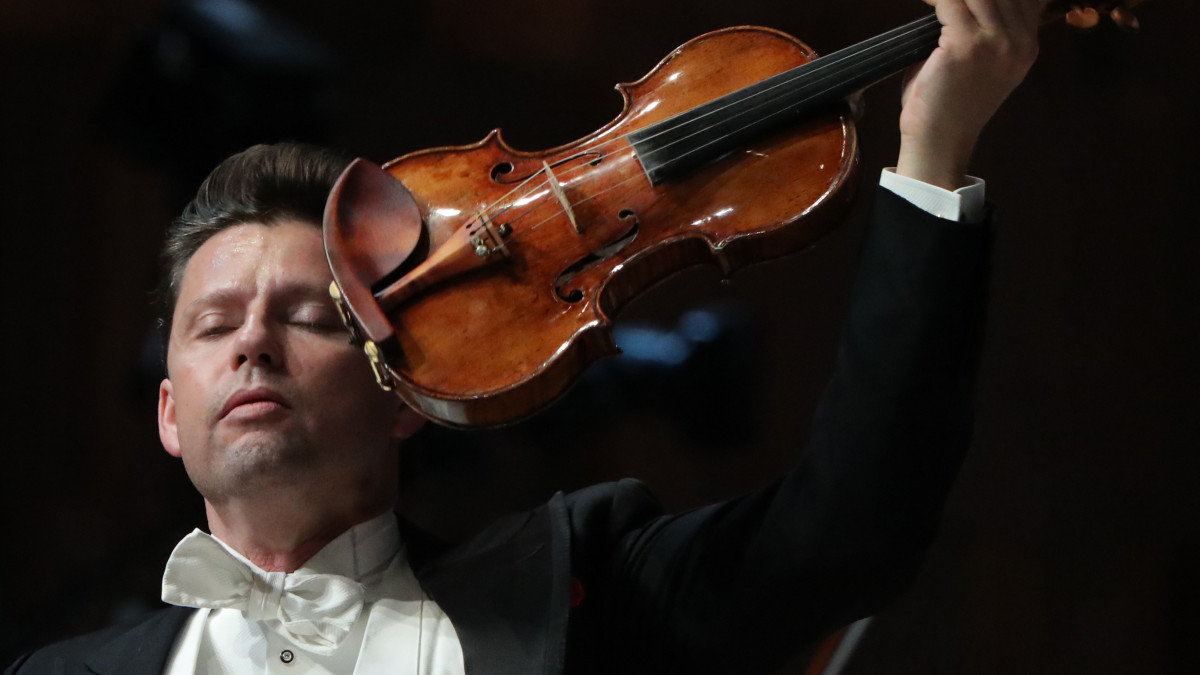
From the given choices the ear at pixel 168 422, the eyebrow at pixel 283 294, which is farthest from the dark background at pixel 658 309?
the eyebrow at pixel 283 294

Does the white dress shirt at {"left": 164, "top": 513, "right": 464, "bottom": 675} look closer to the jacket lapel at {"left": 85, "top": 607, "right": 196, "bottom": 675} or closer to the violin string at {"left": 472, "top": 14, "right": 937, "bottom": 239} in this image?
the jacket lapel at {"left": 85, "top": 607, "right": 196, "bottom": 675}

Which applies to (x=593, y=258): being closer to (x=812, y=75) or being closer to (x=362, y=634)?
(x=812, y=75)

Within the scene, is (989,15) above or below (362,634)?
above

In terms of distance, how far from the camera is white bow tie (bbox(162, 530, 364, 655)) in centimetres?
143

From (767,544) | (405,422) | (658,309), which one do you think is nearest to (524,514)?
(405,422)

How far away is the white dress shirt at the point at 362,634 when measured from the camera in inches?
55.3

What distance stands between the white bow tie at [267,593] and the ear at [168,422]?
255 mm

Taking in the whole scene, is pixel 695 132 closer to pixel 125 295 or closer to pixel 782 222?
pixel 782 222

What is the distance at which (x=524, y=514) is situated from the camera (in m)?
1.49

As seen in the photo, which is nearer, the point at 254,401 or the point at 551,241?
the point at 551,241

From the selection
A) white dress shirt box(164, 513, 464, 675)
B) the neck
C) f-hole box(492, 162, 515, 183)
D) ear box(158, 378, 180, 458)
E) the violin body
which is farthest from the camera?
ear box(158, 378, 180, 458)

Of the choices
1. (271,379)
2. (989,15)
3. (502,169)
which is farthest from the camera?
(271,379)

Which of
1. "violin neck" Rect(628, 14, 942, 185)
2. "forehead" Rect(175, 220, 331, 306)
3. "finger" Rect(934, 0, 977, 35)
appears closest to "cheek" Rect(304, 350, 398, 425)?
"forehead" Rect(175, 220, 331, 306)

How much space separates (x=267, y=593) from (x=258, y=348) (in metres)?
0.32
